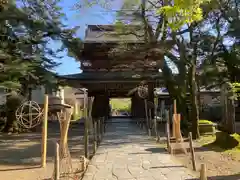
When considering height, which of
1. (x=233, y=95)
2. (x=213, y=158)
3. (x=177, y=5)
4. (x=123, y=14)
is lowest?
(x=213, y=158)

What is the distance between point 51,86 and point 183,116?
23.5ft

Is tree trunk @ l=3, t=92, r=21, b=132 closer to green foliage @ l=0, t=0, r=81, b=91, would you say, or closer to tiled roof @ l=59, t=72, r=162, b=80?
green foliage @ l=0, t=0, r=81, b=91

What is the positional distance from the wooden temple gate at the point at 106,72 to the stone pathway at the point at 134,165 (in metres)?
9.90

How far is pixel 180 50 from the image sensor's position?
1558 cm

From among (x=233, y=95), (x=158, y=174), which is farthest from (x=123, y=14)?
(x=158, y=174)

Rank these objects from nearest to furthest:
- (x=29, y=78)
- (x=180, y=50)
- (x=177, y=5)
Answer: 1. (x=177, y=5)
2. (x=180, y=50)
3. (x=29, y=78)

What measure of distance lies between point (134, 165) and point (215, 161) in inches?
108

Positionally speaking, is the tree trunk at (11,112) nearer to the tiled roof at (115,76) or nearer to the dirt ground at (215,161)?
the tiled roof at (115,76)

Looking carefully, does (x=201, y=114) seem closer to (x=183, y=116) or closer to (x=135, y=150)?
(x=183, y=116)

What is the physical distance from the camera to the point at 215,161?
9.53 metres

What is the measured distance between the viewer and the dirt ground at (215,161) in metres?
7.74

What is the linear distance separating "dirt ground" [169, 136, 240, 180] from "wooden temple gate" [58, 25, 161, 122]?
9730 millimetres

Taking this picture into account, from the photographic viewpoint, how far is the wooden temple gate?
2133 centimetres

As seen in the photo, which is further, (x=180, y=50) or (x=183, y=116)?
(x=183, y=116)
